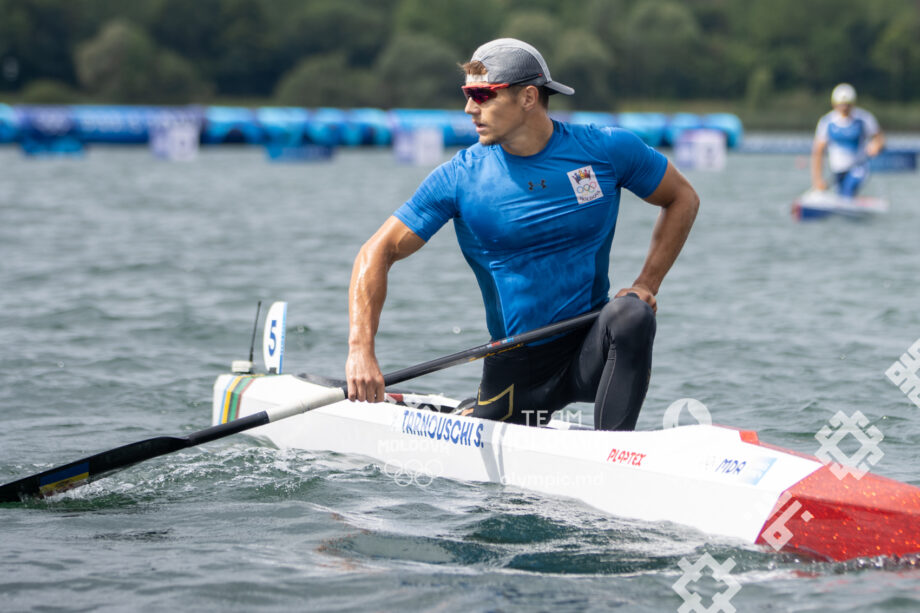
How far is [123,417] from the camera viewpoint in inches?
288

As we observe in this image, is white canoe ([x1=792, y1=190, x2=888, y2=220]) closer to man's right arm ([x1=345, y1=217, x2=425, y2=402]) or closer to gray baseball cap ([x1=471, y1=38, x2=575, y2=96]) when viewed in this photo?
gray baseball cap ([x1=471, y1=38, x2=575, y2=96])

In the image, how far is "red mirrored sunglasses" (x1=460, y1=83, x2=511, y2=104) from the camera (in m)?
4.99

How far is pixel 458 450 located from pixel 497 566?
3.47 feet

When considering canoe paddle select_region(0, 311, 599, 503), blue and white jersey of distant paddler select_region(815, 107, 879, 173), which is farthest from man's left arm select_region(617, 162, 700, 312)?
blue and white jersey of distant paddler select_region(815, 107, 879, 173)

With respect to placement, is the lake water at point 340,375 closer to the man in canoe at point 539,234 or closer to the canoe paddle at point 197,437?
the canoe paddle at point 197,437

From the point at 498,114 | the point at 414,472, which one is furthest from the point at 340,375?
the point at 498,114

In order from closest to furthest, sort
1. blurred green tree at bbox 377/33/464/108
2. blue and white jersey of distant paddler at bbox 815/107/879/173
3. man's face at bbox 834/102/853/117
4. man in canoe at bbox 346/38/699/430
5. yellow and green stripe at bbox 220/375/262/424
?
man in canoe at bbox 346/38/699/430, yellow and green stripe at bbox 220/375/262/424, man's face at bbox 834/102/853/117, blue and white jersey of distant paddler at bbox 815/107/879/173, blurred green tree at bbox 377/33/464/108

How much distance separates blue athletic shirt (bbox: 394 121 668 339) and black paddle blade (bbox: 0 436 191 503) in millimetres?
1516

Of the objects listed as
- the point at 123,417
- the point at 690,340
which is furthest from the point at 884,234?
the point at 123,417

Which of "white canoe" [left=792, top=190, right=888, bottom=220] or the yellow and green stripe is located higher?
"white canoe" [left=792, top=190, right=888, bottom=220]

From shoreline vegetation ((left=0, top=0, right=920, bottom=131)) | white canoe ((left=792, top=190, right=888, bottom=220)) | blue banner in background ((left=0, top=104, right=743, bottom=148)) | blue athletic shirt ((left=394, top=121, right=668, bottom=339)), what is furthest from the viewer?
shoreline vegetation ((left=0, top=0, right=920, bottom=131))

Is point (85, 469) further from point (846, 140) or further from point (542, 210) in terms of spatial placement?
point (846, 140)

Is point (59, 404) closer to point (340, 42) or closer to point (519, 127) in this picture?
point (519, 127)

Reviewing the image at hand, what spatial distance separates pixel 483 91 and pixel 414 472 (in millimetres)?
1839
